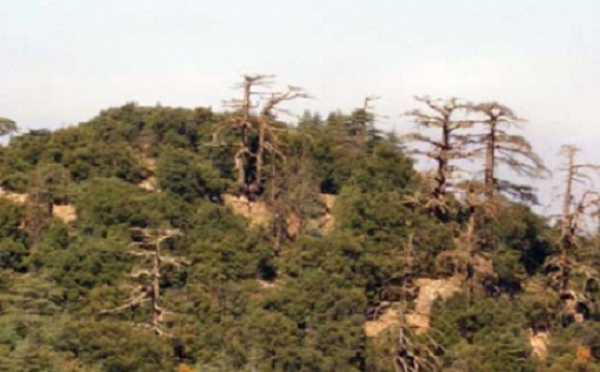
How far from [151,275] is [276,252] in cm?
529

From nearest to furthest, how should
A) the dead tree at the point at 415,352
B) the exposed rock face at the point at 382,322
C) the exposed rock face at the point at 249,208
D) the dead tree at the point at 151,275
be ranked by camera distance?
the dead tree at the point at 415,352 < the dead tree at the point at 151,275 < the exposed rock face at the point at 382,322 < the exposed rock face at the point at 249,208

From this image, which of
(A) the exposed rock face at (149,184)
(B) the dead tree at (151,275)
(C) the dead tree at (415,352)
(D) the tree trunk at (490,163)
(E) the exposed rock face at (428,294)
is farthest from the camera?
(A) the exposed rock face at (149,184)

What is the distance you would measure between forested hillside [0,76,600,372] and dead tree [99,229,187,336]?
0.09 metres

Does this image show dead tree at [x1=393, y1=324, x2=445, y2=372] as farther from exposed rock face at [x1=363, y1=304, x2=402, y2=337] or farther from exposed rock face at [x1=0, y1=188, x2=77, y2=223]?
exposed rock face at [x1=0, y1=188, x2=77, y2=223]

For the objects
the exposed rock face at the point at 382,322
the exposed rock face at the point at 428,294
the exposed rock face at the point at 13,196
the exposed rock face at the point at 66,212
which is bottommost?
the exposed rock face at the point at 382,322

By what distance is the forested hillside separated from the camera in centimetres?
2919

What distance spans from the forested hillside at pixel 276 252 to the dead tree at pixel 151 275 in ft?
0.30

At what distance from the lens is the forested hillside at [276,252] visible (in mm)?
29188

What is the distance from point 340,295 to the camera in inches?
1270

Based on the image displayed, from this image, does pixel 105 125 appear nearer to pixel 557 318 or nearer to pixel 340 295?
pixel 340 295

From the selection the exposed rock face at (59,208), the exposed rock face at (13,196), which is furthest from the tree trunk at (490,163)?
the exposed rock face at (13,196)

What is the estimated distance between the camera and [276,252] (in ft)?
118

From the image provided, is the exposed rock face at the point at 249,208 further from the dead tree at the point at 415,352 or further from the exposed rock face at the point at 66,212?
the dead tree at the point at 415,352

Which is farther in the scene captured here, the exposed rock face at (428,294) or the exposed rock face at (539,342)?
the exposed rock face at (428,294)
